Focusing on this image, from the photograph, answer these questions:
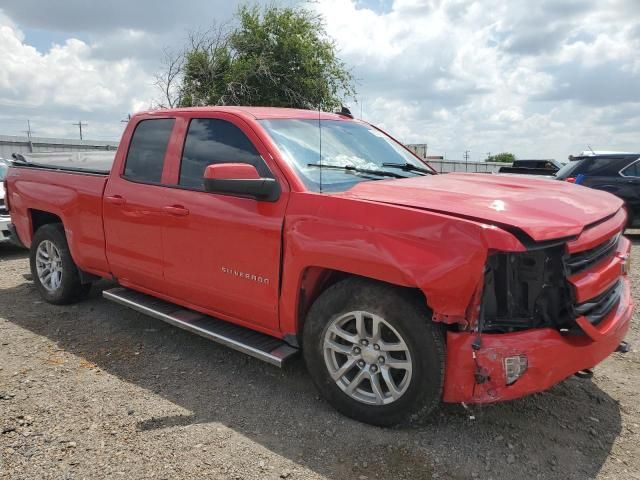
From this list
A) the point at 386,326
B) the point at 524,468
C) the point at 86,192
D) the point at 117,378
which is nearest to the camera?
the point at 524,468

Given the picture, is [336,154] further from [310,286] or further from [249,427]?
[249,427]

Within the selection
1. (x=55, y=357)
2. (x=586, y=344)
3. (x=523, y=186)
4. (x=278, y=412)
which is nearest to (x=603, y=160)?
(x=523, y=186)

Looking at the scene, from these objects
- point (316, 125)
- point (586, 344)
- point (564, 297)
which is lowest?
point (586, 344)

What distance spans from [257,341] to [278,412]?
50 cm

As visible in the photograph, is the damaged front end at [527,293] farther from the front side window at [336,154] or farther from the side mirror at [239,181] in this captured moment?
the side mirror at [239,181]

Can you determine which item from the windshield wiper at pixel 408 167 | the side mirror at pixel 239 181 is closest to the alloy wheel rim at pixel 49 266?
the side mirror at pixel 239 181

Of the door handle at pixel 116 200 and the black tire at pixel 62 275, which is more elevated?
the door handle at pixel 116 200

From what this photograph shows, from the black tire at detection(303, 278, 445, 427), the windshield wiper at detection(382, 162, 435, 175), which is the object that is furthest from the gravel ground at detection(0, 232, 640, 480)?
the windshield wiper at detection(382, 162, 435, 175)

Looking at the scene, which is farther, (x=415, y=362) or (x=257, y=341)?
(x=257, y=341)

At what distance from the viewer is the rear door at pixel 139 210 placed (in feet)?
13.4

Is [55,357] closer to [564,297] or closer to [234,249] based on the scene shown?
[234,249]

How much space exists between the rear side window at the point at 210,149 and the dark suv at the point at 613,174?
25.5 ft

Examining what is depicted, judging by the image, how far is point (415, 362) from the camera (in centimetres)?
283

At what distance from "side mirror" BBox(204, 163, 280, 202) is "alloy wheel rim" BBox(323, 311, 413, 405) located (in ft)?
2.98
